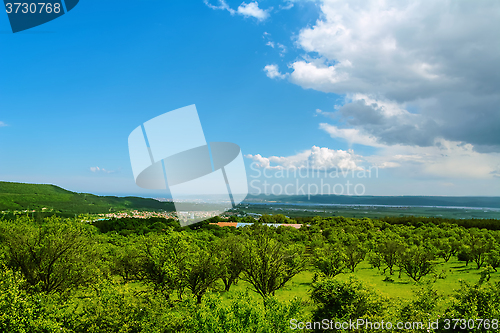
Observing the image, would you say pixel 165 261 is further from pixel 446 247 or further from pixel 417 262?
pixel 446 247

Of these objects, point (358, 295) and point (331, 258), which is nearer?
point (358, 295)

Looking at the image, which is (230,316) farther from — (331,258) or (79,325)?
(331,258)

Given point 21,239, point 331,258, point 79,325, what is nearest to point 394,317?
point 79,325

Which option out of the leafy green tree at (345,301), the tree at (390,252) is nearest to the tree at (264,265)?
the leafy green tree at (345,301)

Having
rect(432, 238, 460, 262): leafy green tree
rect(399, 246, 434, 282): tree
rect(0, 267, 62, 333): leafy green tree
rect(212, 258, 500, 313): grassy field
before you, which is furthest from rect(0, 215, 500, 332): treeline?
rect(212, 258, 500, 313): grassy field

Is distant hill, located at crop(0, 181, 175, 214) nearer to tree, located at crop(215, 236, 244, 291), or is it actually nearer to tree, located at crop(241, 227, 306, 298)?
tree, located at crop(215, 236, 244, 291)

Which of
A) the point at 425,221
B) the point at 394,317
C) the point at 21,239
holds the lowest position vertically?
the point at 425,221

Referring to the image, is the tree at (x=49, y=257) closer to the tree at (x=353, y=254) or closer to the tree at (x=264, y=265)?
the tree at (x=264, y=265)
